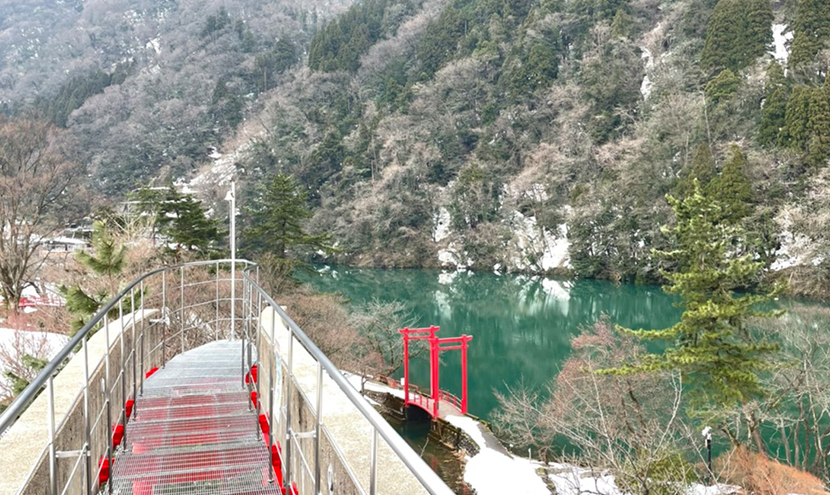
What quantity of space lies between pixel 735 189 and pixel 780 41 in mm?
13431

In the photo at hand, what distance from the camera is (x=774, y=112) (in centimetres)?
2955

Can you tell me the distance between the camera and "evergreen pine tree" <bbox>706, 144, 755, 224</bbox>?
91.2 ft

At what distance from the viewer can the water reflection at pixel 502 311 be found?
2108 centimetres

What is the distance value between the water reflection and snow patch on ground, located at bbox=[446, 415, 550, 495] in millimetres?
4302

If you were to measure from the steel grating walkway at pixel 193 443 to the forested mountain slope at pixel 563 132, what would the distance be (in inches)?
1006

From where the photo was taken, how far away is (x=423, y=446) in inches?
608

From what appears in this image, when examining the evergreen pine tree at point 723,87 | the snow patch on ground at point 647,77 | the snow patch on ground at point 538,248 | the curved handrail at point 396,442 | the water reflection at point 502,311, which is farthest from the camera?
the snow patch on ground at point 647,77

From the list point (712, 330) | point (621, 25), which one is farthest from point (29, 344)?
point (621, 25)

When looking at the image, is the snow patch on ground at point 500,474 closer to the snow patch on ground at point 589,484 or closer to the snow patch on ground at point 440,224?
the snow patch on ground at point 589,484

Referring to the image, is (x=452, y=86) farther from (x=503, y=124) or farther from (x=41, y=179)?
(x=41, y=179)

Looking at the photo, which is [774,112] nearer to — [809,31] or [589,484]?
[809,31]

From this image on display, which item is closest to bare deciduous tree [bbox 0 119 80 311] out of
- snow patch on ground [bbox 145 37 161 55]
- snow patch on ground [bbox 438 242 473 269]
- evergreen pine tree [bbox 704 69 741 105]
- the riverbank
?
the riverbank

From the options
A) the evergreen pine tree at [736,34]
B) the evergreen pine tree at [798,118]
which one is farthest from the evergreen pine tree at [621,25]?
the evergreen pine tree at [798,118]

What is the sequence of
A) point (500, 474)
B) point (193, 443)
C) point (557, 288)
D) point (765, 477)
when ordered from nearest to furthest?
point (193, 443) → point (765, 477) → point (500, 474) → point (557, 288)
